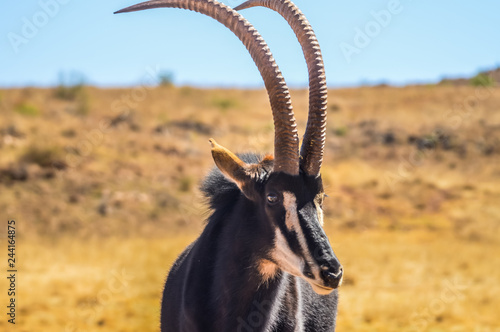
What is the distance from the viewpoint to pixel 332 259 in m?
3.89

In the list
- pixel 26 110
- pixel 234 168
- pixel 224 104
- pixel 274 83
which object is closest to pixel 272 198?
pixel 234 168

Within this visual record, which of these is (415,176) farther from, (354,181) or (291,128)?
(291,128)

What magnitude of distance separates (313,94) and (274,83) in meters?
0.33

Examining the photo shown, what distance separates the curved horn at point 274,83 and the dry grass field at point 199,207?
4.78 feet

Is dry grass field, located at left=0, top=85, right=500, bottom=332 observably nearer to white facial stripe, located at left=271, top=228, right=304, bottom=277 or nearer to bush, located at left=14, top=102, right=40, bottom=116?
bush, located at left=14, top=102, right=40, bottom=116

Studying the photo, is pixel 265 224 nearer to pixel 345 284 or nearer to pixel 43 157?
pixel 345 284

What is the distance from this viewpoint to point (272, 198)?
14.0 feet

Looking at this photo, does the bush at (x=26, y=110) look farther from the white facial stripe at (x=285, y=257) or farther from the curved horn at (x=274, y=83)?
the white facial stripe at (x=285, y=257)

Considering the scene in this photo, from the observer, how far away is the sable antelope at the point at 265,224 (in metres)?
4.20

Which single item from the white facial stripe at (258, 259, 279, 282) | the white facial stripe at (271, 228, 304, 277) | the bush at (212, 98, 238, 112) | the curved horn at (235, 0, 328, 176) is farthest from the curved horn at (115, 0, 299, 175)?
the bush at (212, 98, 238, 112)

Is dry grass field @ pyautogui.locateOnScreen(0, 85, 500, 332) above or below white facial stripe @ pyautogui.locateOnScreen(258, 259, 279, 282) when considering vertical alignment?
below

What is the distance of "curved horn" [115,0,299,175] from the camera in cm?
433

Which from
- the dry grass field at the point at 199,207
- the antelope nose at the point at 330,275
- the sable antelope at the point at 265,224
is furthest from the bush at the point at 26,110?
the antelope nose at the point at 330,275

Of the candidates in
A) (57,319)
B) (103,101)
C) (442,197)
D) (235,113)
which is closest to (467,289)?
(57,319)
